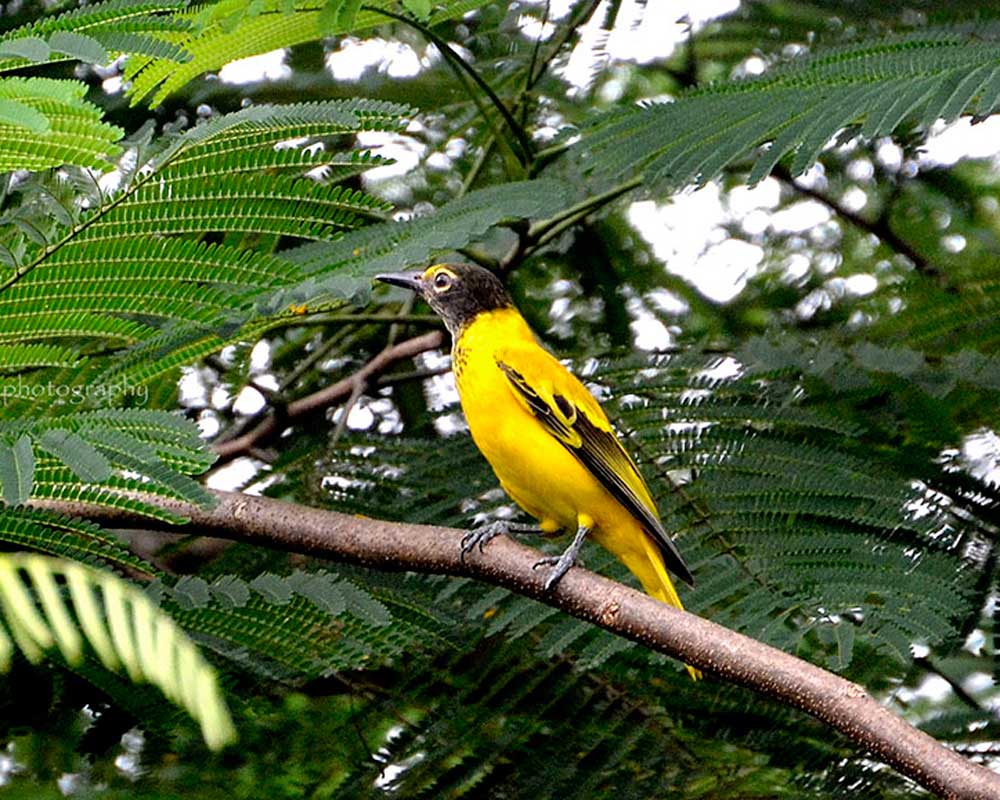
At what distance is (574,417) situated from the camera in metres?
4.23

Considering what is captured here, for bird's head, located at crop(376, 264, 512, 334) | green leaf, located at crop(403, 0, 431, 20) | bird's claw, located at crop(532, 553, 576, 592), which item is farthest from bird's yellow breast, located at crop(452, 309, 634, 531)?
green leaf, located at crop(403, 0, 431, 20)

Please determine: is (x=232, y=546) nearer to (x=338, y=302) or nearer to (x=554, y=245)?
(x=338, y=302)

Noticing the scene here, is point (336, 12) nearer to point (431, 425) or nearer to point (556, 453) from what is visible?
point (556, 453)

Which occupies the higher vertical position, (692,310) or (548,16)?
(548,16)

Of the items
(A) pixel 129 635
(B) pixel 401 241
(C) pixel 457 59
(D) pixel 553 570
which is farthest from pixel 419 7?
(A) pixel 129 635

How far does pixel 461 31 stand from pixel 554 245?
100cm

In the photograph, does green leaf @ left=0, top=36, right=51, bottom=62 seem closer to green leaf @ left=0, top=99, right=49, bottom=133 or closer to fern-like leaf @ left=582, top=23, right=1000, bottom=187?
green leaf @ left=0, top=99, right=49, bottom=133

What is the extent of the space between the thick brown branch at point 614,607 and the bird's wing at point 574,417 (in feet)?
3.15

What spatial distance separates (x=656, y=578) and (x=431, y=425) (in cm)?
136

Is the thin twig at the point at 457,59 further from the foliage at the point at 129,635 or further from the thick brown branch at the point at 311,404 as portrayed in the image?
the foliage at the point at 129,635

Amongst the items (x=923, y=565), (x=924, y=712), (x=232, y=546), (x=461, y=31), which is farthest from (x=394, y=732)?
(x=461, y=31)

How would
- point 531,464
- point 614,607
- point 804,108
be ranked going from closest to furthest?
point 614,607, point 804,108, point 531,464

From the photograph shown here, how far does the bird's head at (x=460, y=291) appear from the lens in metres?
4.74

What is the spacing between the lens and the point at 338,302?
2885 mm
